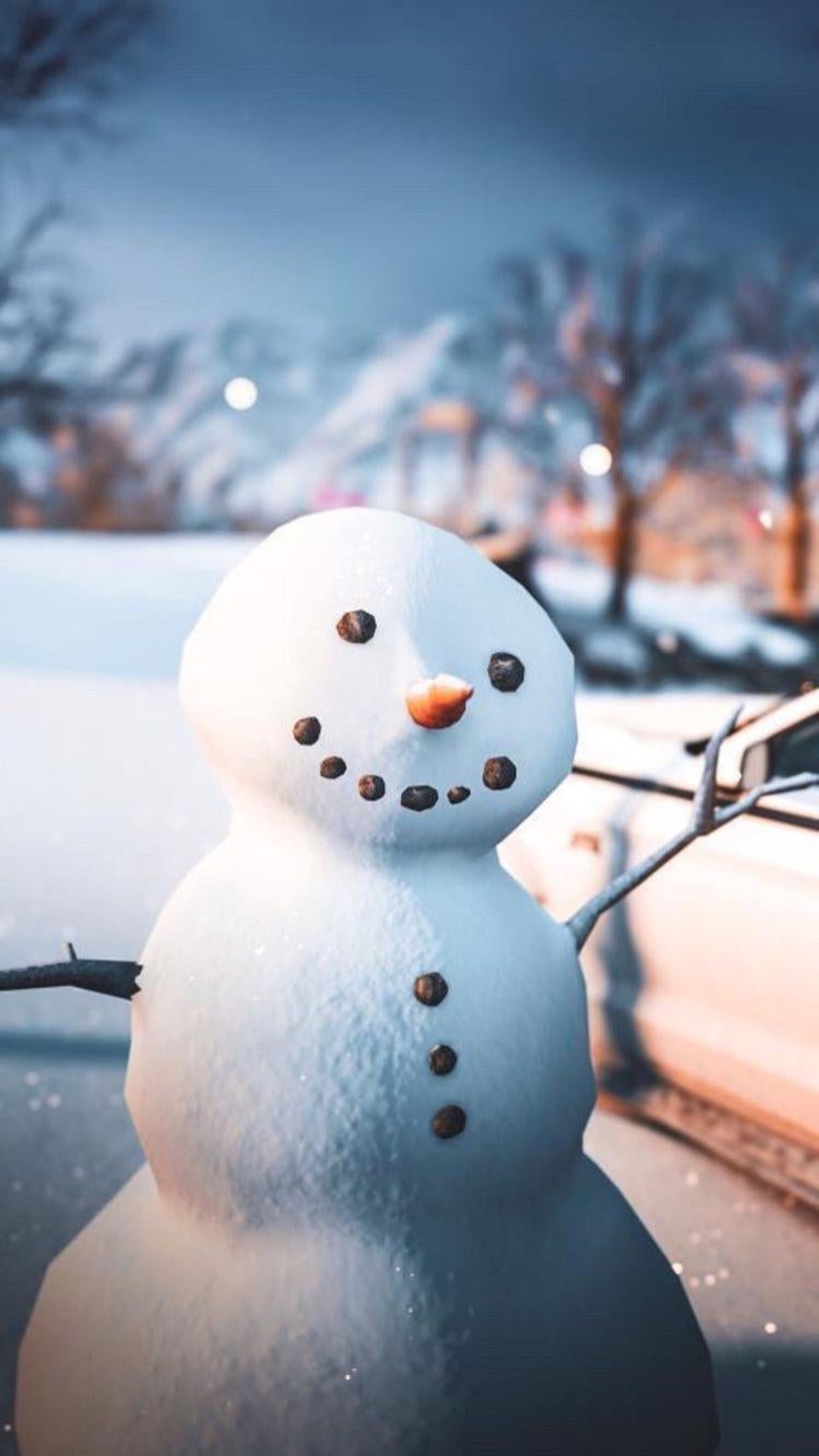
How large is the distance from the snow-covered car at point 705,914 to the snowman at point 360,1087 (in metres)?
1.20

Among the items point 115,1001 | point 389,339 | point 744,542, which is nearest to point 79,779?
point 115,1001

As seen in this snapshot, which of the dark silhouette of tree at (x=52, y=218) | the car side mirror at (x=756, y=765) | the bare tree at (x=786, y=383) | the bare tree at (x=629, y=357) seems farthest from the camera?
the bare tree at (x=786, y=383)

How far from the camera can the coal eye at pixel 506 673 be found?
6.23 ft

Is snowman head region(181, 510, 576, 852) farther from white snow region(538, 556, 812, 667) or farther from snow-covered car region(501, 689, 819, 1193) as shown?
white snow region(538, 556, 812, 667)

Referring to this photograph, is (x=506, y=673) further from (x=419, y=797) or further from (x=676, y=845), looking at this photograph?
(x=676, y=845)

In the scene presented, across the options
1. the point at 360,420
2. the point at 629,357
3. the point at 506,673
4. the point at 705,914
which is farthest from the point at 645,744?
the point at 360,420

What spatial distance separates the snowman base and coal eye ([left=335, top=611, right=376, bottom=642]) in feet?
2.87

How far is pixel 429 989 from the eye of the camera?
183 cm

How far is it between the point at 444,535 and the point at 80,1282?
1.34 m

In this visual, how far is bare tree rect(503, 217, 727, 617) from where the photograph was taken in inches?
587

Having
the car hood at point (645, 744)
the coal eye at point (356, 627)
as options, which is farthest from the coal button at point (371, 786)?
the car hood at point (645, 744)

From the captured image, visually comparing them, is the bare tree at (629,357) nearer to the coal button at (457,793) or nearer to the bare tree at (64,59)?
the bare tree at (64,59)

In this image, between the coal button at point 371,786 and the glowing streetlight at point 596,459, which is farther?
the glowing streetlight at point 596,459

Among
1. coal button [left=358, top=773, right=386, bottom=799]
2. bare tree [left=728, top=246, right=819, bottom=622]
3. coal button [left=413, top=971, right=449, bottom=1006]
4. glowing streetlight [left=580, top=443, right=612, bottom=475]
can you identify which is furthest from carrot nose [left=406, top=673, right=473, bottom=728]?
bare tree [left=728, top=246, right=819, bottom=622]
